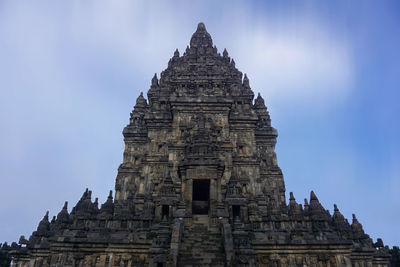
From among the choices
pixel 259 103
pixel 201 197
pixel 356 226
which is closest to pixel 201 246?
pixel 201 197

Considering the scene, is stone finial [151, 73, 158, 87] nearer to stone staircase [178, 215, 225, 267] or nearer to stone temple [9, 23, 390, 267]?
stone temple [9, 23, 390, 267]

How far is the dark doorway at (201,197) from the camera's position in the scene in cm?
2203

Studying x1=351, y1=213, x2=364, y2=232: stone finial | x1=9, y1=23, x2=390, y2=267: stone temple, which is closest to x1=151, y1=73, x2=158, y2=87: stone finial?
x1=9, y1=23, x2=390, y2=267: stone temple

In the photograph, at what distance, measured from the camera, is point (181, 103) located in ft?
104

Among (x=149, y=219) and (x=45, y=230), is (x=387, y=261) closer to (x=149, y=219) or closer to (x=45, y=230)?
(x=149, y=219)

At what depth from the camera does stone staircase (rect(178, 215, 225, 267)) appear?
1482 cm

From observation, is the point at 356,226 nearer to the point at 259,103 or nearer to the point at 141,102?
the point at 259,103

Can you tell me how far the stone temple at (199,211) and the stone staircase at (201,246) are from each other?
0.19ft

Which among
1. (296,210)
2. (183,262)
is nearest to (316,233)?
(296,210)

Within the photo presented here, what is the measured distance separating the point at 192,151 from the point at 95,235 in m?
9.13

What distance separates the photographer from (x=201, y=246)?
53.1ft

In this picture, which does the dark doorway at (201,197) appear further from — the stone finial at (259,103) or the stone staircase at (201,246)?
the stone finial at (259,103)

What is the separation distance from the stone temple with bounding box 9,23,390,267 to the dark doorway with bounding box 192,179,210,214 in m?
0.08

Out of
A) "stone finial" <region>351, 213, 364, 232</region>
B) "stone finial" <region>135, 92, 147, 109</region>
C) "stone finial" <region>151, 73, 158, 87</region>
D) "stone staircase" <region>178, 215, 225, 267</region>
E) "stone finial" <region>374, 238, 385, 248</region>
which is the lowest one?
"stone staircase" <region>178, 215, 225, 267</region>
